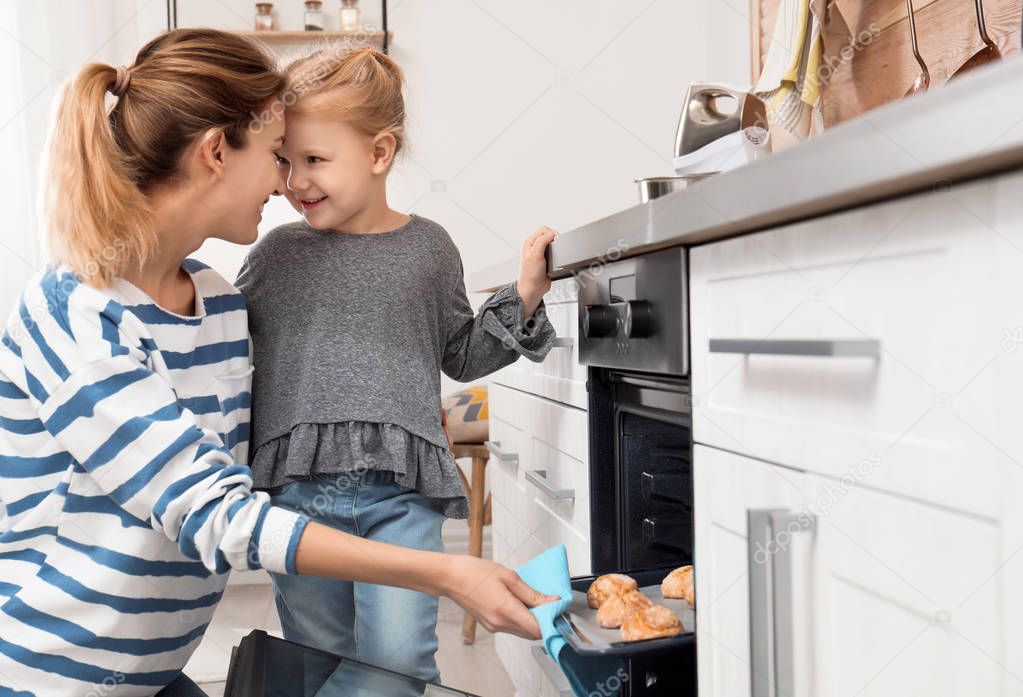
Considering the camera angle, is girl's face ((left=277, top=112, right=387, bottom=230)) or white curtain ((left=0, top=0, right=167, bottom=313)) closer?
girl's face ((left=277, top=112, right=387, bottom=230))

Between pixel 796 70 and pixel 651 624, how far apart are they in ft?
4.88

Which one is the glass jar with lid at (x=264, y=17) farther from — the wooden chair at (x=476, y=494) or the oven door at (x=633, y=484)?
the oven door at (x=633, y=484)

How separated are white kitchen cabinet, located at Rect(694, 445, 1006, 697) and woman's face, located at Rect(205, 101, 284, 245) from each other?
564mm

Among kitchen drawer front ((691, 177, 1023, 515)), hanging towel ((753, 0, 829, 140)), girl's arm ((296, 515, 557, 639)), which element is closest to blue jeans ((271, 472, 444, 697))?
girl's arm ((296, 515, 557, 639))

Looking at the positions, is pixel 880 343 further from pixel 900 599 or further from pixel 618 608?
pixel 618 608

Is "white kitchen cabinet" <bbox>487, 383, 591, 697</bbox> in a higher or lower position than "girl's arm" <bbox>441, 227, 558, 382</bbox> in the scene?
lower

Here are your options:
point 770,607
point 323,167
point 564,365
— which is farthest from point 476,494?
point 770,607

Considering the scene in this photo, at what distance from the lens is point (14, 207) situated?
91.3 inches

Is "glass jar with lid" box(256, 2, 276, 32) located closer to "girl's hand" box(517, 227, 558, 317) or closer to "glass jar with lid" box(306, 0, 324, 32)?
"glass jar with lid" box(306, 0, 324, 32)

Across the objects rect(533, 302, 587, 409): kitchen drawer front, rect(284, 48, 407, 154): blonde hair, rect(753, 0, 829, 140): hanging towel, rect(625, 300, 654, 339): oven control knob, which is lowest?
rect(533, 302, 587, 409): kitchen drawer front

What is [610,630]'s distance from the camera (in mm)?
771

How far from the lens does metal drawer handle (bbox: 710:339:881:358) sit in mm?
575

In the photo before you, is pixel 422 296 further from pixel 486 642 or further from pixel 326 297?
pixel 486 642

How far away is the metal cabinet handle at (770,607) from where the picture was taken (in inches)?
26.6
